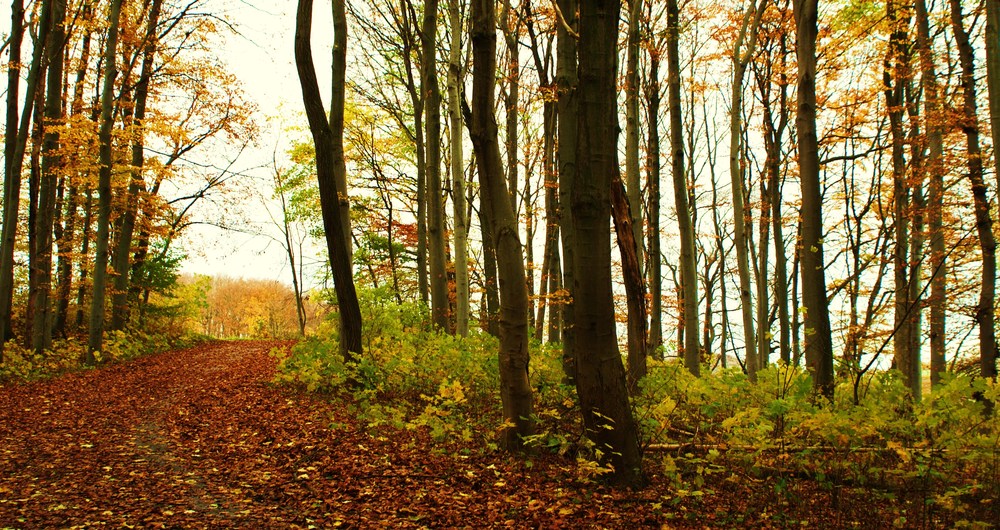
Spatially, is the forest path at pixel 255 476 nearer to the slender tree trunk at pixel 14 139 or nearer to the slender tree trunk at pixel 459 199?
the slender tree trunk at pixel 459 199

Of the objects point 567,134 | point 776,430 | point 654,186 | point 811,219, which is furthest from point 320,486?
point 654,186

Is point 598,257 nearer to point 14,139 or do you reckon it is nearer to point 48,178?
point 14,139

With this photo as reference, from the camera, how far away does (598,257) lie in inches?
168

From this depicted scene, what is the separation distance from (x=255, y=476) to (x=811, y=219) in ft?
20.6

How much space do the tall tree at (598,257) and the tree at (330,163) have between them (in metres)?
4.64

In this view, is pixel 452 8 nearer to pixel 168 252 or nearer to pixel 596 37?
pixel 596 37

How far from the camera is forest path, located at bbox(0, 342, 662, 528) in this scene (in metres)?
3.97

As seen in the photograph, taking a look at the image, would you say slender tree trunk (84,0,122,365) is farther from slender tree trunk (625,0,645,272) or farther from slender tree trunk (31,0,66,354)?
slender tree trunk (625,0,645,272)

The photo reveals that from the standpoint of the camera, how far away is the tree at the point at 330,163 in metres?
8.15

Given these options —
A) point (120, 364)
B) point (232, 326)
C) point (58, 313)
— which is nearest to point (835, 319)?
point (120, 364)

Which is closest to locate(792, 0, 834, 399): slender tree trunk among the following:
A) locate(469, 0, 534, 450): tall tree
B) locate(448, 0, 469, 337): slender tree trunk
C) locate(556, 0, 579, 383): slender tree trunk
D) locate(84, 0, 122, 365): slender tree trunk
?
locate(556, 0, 579, 383): slender tree trunk

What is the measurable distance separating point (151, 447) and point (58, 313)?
1311 centimetres

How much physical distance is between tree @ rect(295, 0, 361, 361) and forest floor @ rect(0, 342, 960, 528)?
1.92 m

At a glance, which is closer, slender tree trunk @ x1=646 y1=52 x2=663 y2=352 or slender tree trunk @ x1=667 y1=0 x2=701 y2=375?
slender tree trunk @ x1=667 y1=0 x2=701 y2=375
